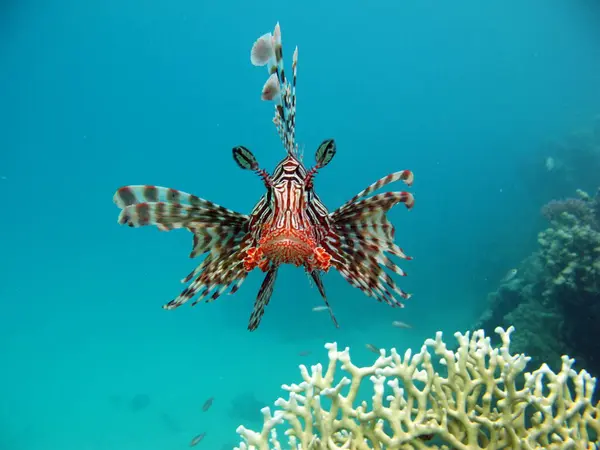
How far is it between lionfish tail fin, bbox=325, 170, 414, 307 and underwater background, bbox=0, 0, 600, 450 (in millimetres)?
16810

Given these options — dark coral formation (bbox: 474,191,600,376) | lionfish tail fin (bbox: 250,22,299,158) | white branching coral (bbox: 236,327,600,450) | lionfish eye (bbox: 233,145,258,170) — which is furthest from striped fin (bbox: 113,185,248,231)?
dark coral formation (bbox: 474,191,600,376)

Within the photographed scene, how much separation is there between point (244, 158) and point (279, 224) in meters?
0.42

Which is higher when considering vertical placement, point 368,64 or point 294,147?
point 368,64

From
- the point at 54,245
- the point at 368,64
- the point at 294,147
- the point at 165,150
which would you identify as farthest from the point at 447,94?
the point at 294,147

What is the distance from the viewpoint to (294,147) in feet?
8.64

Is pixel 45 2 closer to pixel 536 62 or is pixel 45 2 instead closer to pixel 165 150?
pixel 165 150

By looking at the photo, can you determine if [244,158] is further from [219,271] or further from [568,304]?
[568,304]

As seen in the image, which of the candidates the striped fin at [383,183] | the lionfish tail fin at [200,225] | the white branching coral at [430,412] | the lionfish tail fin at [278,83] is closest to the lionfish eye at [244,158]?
the lionfish tail fin at [200,225]

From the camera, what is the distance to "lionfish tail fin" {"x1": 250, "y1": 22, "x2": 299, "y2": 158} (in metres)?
2.28

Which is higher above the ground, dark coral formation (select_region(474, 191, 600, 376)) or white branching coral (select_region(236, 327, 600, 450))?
dark coral formation (select_region(474, 191, 600, 376))

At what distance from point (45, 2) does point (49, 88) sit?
45.8ft

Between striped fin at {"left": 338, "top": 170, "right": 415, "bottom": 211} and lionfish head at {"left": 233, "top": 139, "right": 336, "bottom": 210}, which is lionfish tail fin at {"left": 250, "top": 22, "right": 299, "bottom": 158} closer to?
lionfish head at {"left": 233, "top": 139, "right": 336, "bottom": 210}

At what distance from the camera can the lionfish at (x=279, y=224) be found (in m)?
2.00

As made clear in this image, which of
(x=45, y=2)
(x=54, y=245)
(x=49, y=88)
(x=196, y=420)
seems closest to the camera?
(x=196, y=420)
